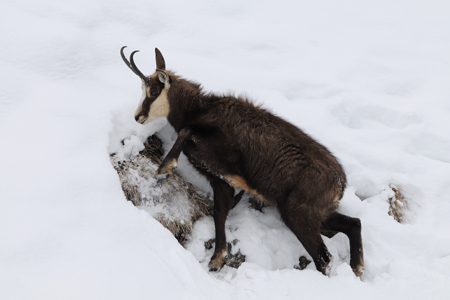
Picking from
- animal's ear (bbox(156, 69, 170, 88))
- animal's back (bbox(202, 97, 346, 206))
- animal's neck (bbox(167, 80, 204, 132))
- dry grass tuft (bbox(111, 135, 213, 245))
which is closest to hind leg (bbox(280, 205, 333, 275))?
animal's back (bbox(202, 97, 346, 206))

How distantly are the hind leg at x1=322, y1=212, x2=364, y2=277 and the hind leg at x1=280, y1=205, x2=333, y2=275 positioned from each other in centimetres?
29

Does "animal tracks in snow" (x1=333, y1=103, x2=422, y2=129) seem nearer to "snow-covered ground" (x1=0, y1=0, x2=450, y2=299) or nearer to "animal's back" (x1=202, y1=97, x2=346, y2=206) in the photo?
"snow-covered ground" (x1=0, y1=0, x2=450, y2=299)

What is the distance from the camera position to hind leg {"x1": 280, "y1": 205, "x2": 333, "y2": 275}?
396 centimetres

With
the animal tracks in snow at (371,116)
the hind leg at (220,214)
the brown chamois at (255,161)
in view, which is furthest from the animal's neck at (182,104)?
the animal tracks in snow at (371,116)

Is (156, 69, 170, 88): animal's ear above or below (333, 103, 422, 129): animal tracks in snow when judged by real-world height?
above

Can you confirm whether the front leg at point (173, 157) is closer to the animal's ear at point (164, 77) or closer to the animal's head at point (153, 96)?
the animal's head at point (153, 96)

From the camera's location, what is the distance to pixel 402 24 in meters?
8.13

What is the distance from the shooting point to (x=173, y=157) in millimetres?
4152

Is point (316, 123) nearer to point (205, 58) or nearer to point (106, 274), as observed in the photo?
point (205, 58)

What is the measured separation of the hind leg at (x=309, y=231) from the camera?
396 cm

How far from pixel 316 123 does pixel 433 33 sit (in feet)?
14.6

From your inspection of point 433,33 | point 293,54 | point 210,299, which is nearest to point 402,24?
point 433,33

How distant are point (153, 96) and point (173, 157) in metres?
0.90

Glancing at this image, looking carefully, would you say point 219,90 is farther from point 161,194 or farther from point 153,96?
point 161,194
